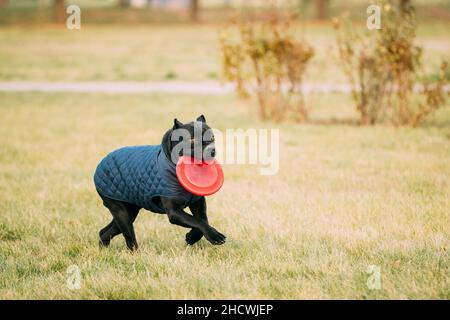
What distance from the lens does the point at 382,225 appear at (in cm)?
602

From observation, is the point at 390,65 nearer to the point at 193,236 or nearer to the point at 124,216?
the point at 193,236

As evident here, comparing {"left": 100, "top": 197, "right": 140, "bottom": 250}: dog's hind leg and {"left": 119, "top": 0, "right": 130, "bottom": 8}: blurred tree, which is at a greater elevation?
{"left": 119, "top": 0, "right": 130, "bottom": 8}: blurred tree

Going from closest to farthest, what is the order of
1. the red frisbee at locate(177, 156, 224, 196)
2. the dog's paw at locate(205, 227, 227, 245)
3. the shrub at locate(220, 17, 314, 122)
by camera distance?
1. the red frisbee at locate(177, 156, 224, 196)
2. the dog's paw at locate(205, 227, 227, 245)
3. the shrub at locate(220, 17, 314, 122)

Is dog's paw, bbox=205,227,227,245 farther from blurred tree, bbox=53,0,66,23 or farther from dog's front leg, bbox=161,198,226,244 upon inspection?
blurred tree, bbox=53,0,66,23

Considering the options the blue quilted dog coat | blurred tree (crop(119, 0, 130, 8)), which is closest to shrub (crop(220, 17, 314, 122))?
the blue quilted dog coat

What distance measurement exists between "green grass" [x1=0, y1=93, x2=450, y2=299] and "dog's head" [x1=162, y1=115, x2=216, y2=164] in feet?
2.78

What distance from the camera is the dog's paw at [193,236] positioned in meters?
5.47

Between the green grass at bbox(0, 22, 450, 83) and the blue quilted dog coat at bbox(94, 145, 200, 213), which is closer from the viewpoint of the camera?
the blue quilted dog coat at bbox(94, 145, 200, 213)

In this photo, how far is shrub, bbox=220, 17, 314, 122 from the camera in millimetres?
11867

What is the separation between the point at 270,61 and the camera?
39.1ft

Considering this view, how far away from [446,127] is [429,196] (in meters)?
4.82

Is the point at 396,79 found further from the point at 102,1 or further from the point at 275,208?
the point at 102,1

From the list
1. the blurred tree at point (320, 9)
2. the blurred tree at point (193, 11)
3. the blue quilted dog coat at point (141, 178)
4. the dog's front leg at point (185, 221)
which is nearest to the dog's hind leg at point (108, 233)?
the blue quilted dog coat at point (141, 178)

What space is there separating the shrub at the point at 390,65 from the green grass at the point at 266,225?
0.49 metres
